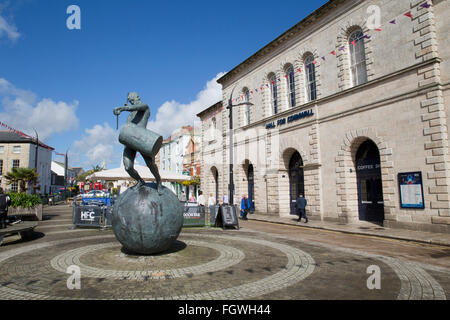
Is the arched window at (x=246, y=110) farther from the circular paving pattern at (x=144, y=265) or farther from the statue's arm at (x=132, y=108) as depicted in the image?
the statue's arm at (x=132, y=108)

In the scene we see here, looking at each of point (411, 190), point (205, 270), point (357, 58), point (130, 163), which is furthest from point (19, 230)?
point (357, 58)

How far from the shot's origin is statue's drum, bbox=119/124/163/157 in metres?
6.70

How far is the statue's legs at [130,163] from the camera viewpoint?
23.3ft

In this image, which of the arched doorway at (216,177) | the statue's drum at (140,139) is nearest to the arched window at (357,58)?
the statue's drum at (140,139)

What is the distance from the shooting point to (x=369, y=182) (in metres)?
14.8

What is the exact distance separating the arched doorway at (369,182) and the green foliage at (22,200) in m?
18.0

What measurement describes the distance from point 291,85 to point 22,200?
58.4 feet

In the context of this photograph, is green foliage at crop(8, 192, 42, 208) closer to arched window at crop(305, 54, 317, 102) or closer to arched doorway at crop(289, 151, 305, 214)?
arched doorway at crop(289, 151, 305, 214)

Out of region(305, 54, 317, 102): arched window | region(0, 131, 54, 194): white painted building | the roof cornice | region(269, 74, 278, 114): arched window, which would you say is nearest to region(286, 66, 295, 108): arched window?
region(269, 74, 278, 114): arched window

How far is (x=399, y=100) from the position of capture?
12.9 meters

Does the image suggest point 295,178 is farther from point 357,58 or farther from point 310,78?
point 357,58

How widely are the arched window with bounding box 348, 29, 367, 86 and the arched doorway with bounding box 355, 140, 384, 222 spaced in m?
3.48

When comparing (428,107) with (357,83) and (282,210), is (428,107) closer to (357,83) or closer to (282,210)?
(357,83)
